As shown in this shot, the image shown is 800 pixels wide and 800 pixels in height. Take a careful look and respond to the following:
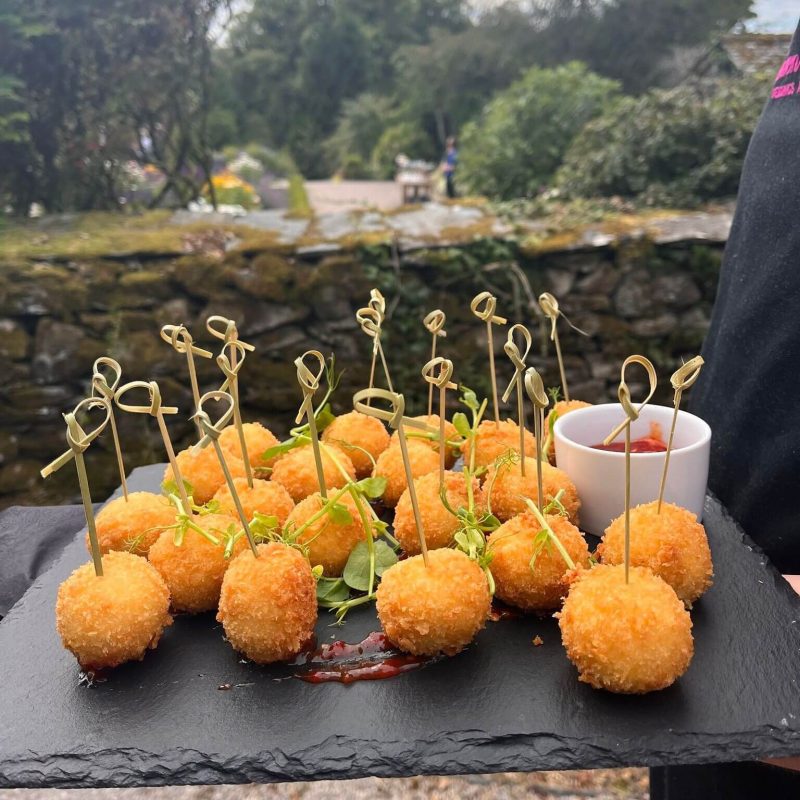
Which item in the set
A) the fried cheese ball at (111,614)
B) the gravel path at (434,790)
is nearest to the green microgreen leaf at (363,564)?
the fried cheese ball at (111,614)

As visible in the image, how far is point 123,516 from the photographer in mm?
1571

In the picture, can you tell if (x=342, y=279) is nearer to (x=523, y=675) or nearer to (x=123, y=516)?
(x=123, y=516)

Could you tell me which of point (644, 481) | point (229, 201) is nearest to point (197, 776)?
point (644, 481)

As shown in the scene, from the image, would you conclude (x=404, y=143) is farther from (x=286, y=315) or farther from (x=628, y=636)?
(x=628, y=636)

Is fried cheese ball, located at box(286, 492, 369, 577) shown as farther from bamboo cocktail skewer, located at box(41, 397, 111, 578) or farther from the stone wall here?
the stone wall

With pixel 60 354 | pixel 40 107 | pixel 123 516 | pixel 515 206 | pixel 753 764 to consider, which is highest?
pixel 40 107

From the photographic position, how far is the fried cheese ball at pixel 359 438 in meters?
1.92

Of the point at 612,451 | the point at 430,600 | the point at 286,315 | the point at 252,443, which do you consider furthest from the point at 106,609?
the point at 286,315

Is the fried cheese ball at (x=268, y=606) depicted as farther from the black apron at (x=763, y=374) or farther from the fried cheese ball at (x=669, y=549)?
the black apron at (x=763, y=374)

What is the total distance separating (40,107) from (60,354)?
79.9 inches

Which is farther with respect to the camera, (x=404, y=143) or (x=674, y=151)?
(x=404, y=143)

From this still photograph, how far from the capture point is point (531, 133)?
6.28 metres

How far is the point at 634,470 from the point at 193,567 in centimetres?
91

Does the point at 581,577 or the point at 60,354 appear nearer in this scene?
the point at 581,577
